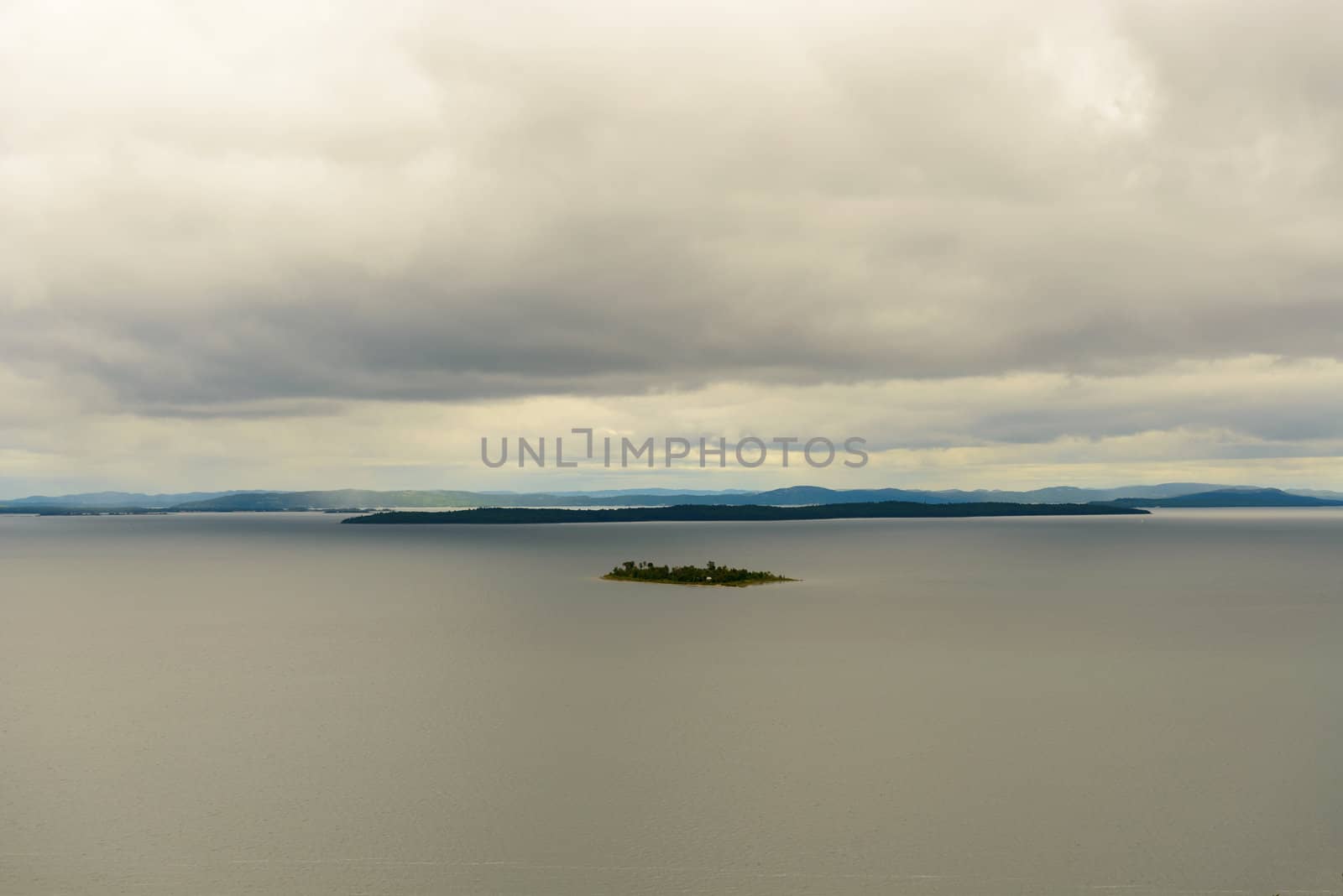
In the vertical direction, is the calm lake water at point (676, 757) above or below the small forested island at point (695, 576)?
below

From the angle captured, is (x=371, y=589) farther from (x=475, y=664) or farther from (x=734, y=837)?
(x=734, y=837)

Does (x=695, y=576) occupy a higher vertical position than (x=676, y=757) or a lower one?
higher

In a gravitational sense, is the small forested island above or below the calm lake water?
above

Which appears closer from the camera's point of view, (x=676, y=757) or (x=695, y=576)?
(x=676, y=757)

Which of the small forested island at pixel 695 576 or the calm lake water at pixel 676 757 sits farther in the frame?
the small forested island at pixel 695 576
